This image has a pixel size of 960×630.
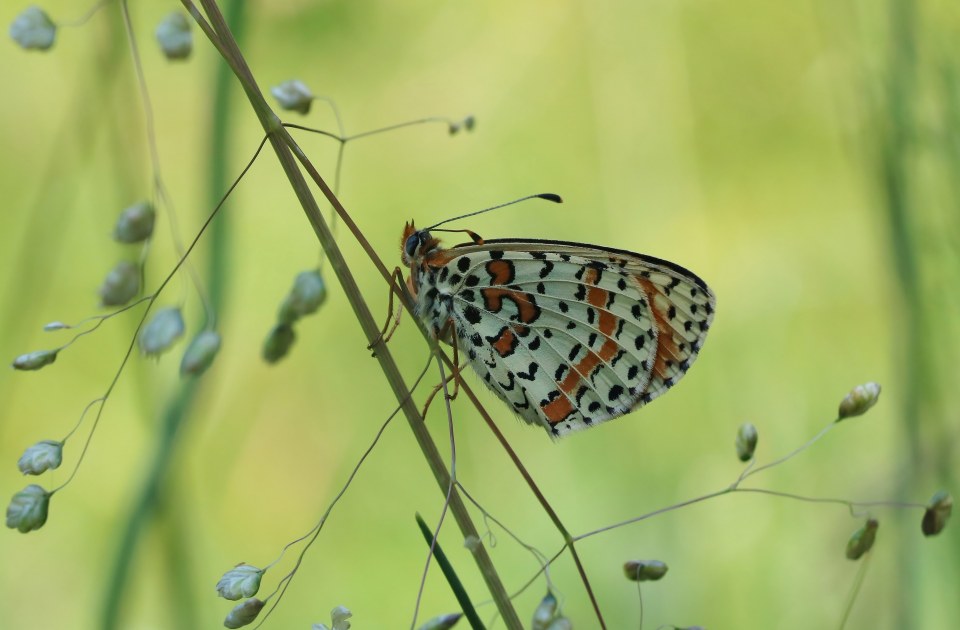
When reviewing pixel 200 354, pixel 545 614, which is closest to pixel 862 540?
pixel 545 614

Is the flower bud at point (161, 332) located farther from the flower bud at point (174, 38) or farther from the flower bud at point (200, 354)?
the flower bud at point (174, 38)

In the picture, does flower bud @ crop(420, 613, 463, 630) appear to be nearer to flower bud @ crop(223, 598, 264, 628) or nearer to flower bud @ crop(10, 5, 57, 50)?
flower bud @ crop(223, 598, 264, 628)

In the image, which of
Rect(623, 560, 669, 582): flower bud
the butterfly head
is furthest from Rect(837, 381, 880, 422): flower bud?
the butterfly head

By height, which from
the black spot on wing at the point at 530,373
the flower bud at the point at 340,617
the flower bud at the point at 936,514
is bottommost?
the flower bud at the point at 936,514

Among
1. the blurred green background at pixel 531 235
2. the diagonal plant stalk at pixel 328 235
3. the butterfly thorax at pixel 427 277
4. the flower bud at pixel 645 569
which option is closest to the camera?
the diagonal plant stalk at pixel 328 235

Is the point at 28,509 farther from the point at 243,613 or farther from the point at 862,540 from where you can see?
the point at 862,540

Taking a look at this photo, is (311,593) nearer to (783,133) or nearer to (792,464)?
(792,464)

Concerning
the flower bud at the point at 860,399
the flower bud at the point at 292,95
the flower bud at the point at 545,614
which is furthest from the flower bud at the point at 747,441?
the flower bud at the point at 292,95
